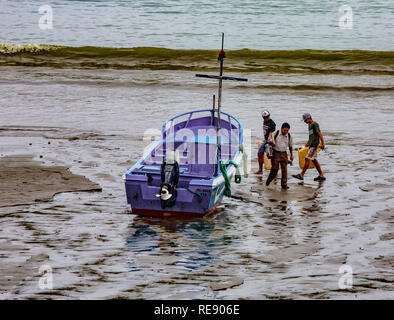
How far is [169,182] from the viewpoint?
479 inches

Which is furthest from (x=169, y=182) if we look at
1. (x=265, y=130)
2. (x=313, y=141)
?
(x=313, y=141)

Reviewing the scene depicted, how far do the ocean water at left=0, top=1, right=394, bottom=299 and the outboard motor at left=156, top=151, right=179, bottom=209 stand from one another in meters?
0.41

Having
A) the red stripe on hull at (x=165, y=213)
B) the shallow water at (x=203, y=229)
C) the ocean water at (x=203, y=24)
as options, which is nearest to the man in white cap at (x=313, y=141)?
the shallow water at (x=203, y=229)

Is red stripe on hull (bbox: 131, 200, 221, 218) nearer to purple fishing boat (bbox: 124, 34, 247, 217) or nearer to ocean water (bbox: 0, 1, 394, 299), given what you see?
purple fishing boat (bbox: 124, 34, 247, 217)

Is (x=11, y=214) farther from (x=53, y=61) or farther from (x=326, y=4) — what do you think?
(x=326, y=4)

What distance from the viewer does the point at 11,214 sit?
12227mm

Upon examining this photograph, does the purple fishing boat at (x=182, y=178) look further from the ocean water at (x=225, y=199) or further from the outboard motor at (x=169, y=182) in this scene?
the ocean water at (x=225, y=199)

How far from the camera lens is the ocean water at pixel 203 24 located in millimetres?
50438

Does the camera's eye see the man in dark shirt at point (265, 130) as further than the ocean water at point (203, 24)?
No

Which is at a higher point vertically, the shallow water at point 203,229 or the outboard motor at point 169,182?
the outboard motor at point 169,182

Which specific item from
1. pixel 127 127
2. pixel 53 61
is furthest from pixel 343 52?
pixel 127 127

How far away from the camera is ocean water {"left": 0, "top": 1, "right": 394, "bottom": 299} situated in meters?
9.20

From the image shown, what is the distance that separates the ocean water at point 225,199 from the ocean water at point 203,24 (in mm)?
532

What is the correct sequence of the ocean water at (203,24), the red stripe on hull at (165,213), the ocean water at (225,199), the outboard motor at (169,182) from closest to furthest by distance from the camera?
the ocean water at (225,199)
the outboard motor at (169,182)
the red stripe on hull at (165,213)
the ocean water at (203,24)
